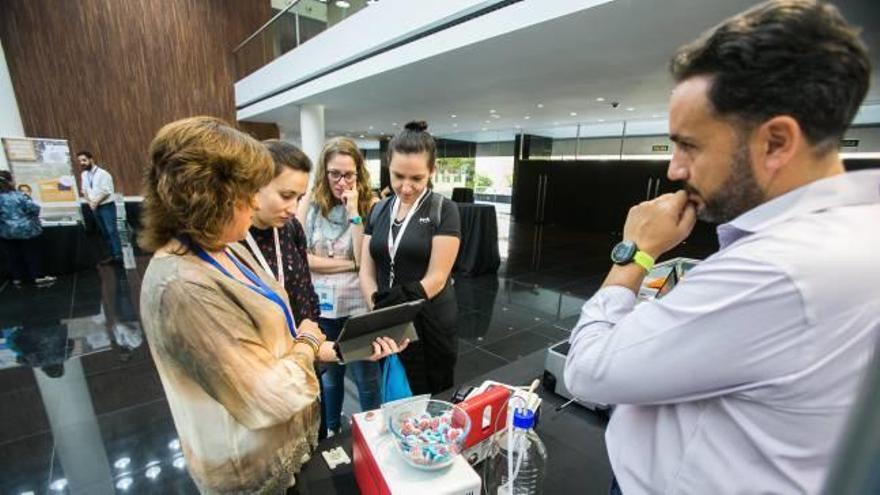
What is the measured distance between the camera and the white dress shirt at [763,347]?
0.44m

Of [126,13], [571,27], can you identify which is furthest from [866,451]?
[126,13]

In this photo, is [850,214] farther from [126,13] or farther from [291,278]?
[126,13]

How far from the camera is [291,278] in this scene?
4.64 ft

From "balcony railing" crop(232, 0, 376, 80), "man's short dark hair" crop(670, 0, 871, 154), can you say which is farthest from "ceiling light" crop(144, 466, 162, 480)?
"balcony railing" crop(232, 0, 376, 80)

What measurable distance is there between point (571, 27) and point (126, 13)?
9.54 m

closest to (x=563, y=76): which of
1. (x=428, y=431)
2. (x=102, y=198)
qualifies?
(x=428, y=431)

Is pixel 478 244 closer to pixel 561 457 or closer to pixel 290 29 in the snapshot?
pixel 561 457

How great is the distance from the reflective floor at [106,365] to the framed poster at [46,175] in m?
0.67

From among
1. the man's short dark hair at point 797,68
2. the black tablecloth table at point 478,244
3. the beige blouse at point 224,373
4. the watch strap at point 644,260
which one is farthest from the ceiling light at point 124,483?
the black tablecloth table at point 478,244

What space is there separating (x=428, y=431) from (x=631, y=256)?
57 centimetres

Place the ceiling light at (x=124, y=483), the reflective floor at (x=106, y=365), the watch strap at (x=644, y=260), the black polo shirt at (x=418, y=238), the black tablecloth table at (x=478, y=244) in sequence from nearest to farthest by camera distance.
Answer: the watch strap at (x=644, y=260) → the black polo shirt at (x=418, y=238) → the ceiling light at (x=124, y=483) → the reflective floor at (x=106, y=365) → the black tablecloth table at (x=478, y=244)

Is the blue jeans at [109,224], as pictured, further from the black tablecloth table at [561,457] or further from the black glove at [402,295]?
the black tablecloth table at [561,457]

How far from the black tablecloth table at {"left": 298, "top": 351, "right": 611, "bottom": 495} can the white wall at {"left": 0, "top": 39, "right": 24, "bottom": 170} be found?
894cm

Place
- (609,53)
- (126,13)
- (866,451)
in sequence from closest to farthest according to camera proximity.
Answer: (866,451)
(609,53)
(126,13)
